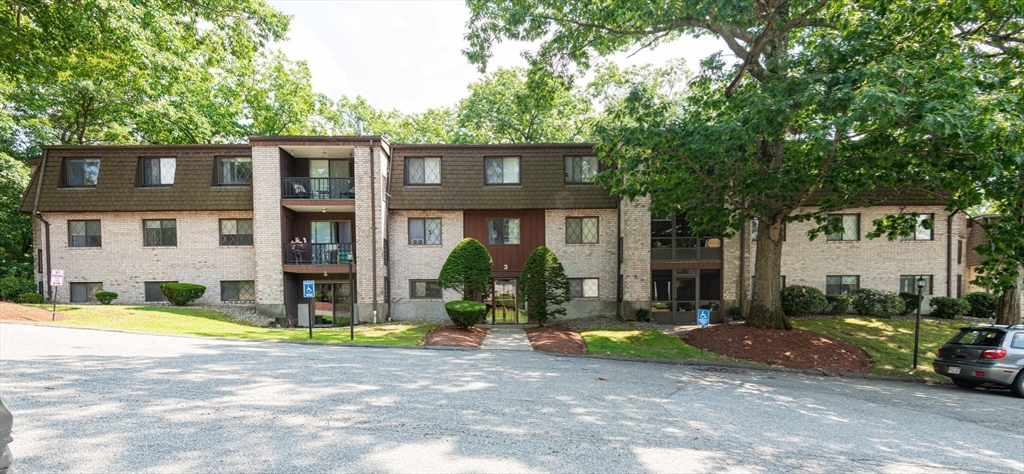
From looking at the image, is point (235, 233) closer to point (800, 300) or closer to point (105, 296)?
point (105, 296)

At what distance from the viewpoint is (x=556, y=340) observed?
13.4m

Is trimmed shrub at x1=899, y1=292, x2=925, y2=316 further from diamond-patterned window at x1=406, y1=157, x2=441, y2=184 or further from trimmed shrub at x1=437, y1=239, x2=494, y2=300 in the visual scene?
diamond-patterned window at x1=406, y1=157, x2=441, y2=184

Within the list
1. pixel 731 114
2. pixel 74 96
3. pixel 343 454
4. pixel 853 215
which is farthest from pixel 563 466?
pixel 74 96

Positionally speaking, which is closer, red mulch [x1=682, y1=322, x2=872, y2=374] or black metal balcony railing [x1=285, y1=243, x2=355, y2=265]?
red mulch [x1=682, y1=322, x2=872, y2=374]

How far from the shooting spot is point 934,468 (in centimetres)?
516

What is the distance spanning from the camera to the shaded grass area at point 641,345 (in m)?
11.8

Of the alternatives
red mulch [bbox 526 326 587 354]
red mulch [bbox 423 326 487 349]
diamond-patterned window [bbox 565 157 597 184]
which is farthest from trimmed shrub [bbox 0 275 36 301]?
diamond-patterned window [bbox 565 157 597 184]

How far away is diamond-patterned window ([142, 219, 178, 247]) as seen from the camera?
18.2 meters

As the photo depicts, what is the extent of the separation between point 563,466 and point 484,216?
14.5 m

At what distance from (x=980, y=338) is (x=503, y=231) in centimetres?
1448

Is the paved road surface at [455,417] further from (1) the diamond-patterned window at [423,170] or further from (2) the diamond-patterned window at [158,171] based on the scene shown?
(2) the diamond-patterned window at [158,171]

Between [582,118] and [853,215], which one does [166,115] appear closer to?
[582,118]

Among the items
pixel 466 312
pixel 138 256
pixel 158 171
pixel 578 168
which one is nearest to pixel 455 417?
pixel 466 312

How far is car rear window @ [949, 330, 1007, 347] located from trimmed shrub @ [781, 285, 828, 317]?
7238 millimetres
